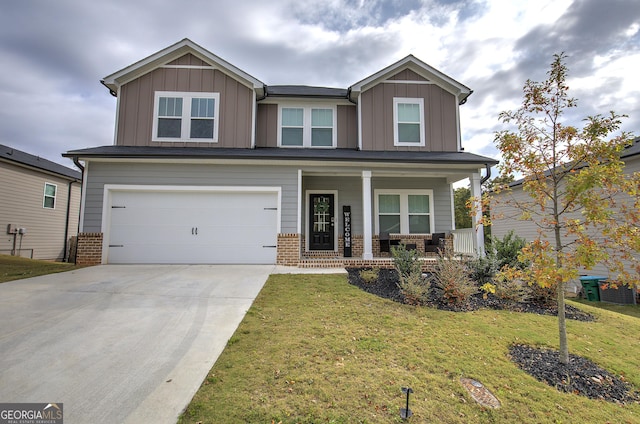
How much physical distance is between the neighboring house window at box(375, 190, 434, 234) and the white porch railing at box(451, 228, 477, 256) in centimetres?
95

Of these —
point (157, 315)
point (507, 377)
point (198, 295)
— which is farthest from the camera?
point (198, 295)

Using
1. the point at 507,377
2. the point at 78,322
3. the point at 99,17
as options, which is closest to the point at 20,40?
the point at 99,17

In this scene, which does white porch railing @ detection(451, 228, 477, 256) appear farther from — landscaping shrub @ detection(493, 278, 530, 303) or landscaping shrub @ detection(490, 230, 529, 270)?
landscaping shrub @ detection(493, 278, 530, 303)

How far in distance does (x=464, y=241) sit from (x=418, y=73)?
6151mm

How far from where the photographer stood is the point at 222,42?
34.7ft

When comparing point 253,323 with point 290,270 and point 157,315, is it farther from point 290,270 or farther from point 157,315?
point 290,270

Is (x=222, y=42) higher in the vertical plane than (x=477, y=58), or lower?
higher

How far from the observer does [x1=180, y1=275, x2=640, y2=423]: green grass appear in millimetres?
2266

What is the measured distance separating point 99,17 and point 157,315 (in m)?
9.33

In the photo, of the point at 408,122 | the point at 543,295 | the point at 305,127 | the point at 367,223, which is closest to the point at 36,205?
the point at 305,127

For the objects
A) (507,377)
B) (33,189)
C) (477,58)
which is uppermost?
(477,58)

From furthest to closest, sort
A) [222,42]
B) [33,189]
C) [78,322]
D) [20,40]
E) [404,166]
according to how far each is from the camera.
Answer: [33,189] < [222,42] < [20,40] < [404,166] < [78,322]

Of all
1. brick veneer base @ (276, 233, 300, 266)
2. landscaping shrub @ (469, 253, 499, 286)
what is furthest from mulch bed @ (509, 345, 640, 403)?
brick veneer base @ (276, 233, 300, 266)

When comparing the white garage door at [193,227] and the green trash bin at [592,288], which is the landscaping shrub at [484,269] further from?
the green trash bin at [592,288]
